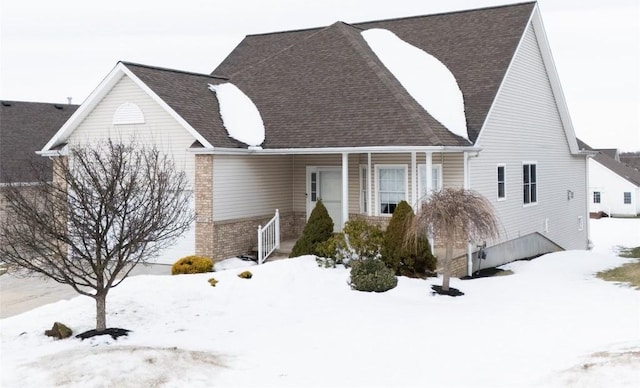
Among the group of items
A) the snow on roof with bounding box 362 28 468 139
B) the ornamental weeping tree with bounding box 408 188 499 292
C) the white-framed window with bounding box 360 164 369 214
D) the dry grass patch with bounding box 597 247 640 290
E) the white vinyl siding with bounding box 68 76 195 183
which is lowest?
the dry grass patch with bounding box 597 247 640 290

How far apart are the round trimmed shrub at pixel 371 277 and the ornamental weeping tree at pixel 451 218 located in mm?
1096

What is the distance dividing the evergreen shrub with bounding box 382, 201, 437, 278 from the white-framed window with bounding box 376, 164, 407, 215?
10.2 feet

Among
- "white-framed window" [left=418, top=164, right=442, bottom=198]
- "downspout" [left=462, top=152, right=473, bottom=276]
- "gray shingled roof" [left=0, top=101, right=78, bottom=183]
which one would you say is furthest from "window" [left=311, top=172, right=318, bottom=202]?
"gray shingled roof" [left=0, top=101, right=78, bottom=183]

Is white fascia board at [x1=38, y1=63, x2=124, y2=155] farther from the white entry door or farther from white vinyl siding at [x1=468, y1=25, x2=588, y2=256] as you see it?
white vinyl siding at [x1=468, y1=25, x2=588, y2=256]

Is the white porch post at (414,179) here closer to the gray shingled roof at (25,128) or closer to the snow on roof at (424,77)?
the snow on roof at (424,77)

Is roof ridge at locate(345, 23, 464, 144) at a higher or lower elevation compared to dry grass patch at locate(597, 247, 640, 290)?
higher

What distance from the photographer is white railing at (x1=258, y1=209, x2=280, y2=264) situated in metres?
18.9

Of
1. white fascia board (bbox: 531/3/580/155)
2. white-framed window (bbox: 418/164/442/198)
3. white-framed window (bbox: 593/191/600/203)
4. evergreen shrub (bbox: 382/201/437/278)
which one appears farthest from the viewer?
white-framed window (bbox: 593/191/600/203)

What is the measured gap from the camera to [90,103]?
65.0ft

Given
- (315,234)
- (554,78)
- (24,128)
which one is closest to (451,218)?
(315,234)

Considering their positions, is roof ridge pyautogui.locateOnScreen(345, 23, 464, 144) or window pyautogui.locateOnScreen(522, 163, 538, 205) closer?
roof ridge pyautogui.locateOnScreen(345, 23, 464, 144)

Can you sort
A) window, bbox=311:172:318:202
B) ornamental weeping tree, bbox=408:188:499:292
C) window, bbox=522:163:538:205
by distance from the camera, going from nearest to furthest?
ornamental weeping tree, bbox=408:188:499:292
window, bbox=311:172:318:202
window, bbox=522:163:538:205

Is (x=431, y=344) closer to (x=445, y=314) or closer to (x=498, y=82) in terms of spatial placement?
(x=445, y=314)

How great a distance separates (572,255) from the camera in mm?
21297
